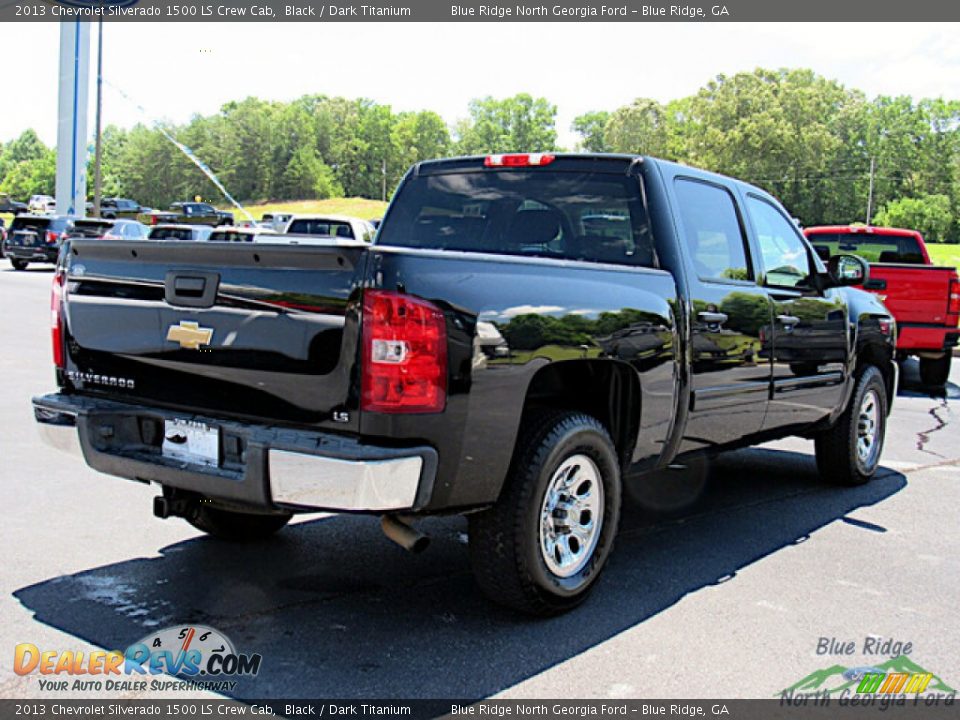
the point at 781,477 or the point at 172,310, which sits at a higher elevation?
the point at 172,310

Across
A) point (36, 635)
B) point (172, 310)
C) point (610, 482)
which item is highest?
point (172, 310)

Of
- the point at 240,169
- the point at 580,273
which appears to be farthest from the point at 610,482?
the point at 240,169

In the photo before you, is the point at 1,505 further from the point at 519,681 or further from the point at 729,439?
the point at 729,439

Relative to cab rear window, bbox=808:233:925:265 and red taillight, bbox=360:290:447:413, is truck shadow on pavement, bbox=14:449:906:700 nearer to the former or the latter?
red taillight, bbox=360:290:447:413

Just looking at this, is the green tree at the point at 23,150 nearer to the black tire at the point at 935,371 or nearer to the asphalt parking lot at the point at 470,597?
the black tire at the point at 935,371

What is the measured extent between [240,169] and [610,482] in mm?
95546

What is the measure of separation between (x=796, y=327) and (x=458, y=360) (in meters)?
3.05

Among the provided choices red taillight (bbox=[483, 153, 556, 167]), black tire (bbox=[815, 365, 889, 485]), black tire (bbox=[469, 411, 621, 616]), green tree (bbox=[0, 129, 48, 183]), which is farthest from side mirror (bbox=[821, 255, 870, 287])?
green tree (bbox=[0, 129, 48, 183])

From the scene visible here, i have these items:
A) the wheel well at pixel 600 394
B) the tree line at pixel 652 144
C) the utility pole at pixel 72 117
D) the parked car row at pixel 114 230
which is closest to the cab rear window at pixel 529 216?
the wheel well at pixel 600 394

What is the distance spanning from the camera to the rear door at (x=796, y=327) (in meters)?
5.71

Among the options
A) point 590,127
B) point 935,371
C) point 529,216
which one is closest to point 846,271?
point 529,216

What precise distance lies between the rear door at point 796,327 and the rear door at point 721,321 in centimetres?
16

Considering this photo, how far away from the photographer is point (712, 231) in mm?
5293

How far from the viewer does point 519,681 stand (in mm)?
3498
